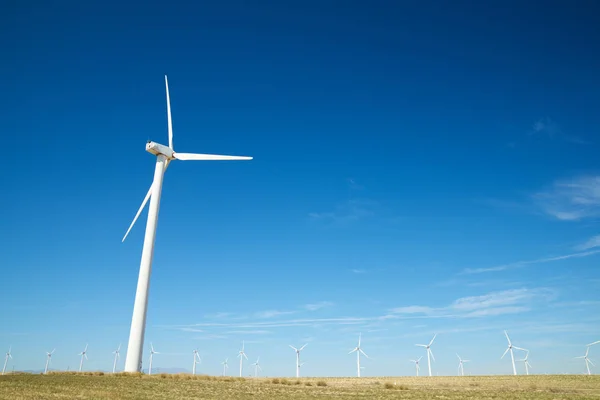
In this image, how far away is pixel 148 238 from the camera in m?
65.8

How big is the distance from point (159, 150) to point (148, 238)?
684 inches

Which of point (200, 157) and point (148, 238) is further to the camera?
point (200, 157)

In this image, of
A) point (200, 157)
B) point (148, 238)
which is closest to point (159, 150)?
point (200, 157)

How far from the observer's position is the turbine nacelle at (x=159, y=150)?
75.4 m

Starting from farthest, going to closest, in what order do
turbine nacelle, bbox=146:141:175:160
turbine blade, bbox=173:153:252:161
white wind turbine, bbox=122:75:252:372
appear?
1. turbine blade, bbox=173:153:252:161
2. turbine nacelle, bbox=146:141:175:160
3. white wind turbine, bbox=122:75:252:372

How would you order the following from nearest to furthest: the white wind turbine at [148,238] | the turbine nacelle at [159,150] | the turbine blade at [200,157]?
the white wind turbine at [148,238] < the turbine nacelle at [159,150] < the turbine blade at [200,157]

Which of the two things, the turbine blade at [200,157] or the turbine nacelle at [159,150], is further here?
the turbine blade at [200,157]

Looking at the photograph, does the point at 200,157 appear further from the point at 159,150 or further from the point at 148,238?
the point at 148,238

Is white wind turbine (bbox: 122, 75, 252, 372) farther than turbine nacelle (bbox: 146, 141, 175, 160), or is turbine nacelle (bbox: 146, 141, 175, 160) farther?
turbine nacelle (bbox: 146, 141, 175, 160)

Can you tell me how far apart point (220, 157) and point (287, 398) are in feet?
170

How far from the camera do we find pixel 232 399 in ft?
109

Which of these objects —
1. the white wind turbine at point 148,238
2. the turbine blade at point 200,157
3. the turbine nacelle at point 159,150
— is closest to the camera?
the white wind turbine at point 148,238

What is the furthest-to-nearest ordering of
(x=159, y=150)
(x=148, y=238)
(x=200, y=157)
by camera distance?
(x=200, y=157) → (x=159, y=150) → (x=148, y=238)

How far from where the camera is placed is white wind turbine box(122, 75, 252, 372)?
59406mm
